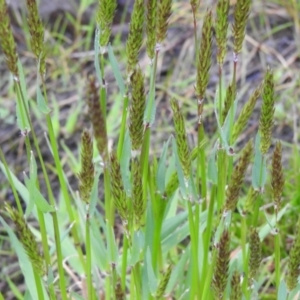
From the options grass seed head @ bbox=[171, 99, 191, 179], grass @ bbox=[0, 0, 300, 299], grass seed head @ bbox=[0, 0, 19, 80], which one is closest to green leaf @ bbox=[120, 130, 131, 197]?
grass @ bbox=[0, 0, 300, 299]

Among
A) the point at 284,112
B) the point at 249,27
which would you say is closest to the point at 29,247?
the point at 284,112


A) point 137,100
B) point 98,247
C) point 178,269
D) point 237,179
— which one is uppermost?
point 137,100

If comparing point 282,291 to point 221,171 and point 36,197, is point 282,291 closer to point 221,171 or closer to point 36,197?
point 221,171

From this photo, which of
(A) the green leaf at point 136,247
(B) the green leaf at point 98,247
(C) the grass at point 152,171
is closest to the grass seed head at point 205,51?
(C) the grass at point 152,171

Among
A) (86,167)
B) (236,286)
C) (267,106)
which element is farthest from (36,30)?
(236,286)

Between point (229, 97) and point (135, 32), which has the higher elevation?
point (135, 32)

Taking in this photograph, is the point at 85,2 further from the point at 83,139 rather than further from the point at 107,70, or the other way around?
the point at 83,139

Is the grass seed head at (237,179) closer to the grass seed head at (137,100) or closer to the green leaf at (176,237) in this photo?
the grass seed head at (137,100)
